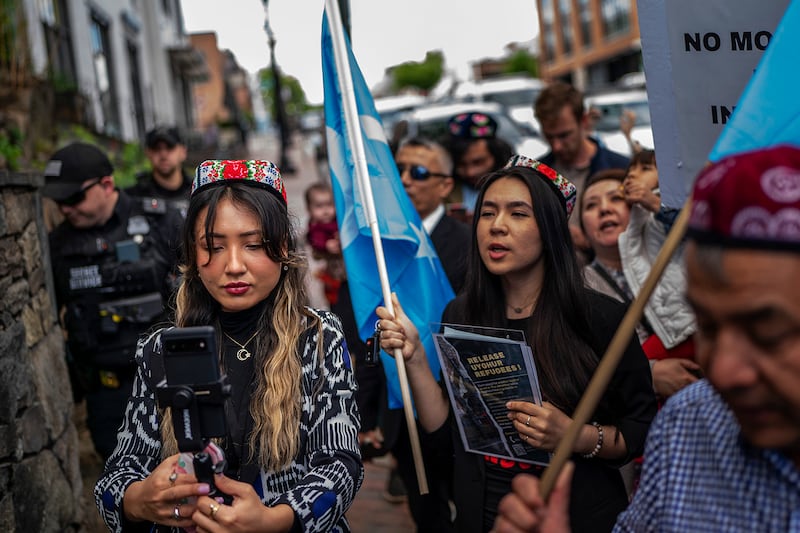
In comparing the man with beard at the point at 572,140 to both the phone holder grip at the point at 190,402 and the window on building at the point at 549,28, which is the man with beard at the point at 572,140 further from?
the window on building at the point at 549,28

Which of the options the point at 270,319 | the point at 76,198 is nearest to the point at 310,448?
the point at 270,319

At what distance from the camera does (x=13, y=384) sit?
10.6ft

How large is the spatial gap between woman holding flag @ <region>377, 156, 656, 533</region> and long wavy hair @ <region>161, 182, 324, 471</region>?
0.50m

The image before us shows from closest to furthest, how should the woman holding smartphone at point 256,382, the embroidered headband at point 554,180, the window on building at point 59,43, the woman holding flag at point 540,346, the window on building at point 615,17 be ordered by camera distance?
the woman holding smartphone at point 256,382 < the woman holding flag at point 540,346 < the embroidered headband at point 554,180 < the window on building at point 59,43 < the window on building at point 615,17

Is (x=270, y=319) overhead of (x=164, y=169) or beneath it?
beneath

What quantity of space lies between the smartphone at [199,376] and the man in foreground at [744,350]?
981 millimetres

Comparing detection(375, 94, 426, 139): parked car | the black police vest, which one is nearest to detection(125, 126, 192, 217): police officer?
the black police vest

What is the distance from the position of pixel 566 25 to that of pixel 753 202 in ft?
175

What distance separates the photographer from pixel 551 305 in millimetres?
2746

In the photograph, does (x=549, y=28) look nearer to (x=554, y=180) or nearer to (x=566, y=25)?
(x=566, y=25)

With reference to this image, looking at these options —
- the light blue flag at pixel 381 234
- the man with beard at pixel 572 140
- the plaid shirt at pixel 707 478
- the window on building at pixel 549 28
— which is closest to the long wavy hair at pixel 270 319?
the light blue flag at pixel 381 234

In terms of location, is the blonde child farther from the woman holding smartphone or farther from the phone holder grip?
the phone holder grip

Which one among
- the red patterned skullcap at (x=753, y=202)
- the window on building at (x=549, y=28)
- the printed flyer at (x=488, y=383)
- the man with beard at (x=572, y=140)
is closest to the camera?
the red patterned skullcap at (x=753, y=202)

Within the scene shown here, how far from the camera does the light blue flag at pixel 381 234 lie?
11.6 feet
